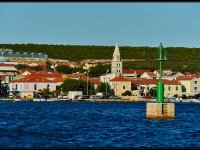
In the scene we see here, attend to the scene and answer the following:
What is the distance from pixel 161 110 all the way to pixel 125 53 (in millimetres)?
142128

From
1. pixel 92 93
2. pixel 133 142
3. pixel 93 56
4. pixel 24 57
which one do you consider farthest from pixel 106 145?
pixel 93 56

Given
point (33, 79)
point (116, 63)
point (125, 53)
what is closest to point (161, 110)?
point (33, 79)

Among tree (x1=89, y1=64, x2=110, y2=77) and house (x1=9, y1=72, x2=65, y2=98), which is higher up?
tree (x1=89, y1=64, x2=110, y2=77)

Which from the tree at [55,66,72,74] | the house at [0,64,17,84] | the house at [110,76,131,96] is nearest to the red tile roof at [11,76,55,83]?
the house at [0,64,17,84]

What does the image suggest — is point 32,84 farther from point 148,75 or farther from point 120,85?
point 148,75

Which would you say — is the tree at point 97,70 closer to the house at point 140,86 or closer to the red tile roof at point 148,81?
the red tile roof at point 148,81

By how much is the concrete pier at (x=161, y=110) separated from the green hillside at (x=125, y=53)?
4549 inches

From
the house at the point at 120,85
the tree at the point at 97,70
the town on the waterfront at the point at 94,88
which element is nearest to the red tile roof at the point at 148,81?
the town on the waterfront at the point at 94,88

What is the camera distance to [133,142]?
2153cm

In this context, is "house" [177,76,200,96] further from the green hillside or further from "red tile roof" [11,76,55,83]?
the green hillside

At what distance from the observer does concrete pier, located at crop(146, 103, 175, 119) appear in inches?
1348

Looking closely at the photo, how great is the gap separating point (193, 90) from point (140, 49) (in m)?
69.4

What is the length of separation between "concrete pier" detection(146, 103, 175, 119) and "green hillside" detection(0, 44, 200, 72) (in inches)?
4549

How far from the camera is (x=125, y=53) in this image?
176m
